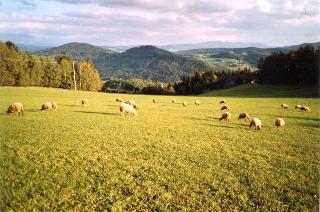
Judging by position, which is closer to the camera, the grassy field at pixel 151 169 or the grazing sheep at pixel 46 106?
the grassy field at pixel 151 169

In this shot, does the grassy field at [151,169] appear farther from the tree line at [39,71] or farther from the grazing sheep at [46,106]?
the tree line at [39,71]

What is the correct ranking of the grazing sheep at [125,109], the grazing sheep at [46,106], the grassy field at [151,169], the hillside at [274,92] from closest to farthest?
the grassy field at [151,169] → the grazing sheep at [125,109] → the grazing sheep at [46,106] → the hillside at [274,92]

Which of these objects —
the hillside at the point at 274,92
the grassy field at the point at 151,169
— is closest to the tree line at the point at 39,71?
the hillside at the point at 274,92

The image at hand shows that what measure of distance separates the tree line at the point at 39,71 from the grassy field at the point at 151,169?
7170 centimetres

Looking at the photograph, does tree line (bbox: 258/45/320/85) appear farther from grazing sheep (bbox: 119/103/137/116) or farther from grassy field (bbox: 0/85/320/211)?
grassy field (bbox: 0/85/320/211)

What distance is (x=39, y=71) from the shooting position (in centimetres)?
10062

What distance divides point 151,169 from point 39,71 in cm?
9325

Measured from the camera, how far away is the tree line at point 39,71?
295ft

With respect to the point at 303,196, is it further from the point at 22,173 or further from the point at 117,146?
the point at 22,173

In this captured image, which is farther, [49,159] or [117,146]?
[117,146]

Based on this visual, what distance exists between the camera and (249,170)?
55.8ft

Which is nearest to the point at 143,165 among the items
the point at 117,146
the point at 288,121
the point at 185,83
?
the point at 117,146

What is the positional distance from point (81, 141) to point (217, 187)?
982 cm

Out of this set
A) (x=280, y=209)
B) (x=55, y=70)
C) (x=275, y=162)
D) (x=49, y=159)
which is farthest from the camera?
(x=55, y=70)
